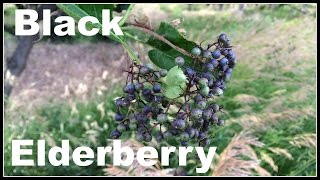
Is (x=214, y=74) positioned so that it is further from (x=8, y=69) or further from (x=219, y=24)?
(x=219, y=24)

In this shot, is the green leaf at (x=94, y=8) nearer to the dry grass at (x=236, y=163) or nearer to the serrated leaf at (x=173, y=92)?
the serrated leaf at (x=173, y=92)

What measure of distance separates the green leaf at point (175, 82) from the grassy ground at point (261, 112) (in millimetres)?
1855

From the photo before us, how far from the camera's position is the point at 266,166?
8.32 feet

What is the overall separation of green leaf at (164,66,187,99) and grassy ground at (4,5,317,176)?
1.85 m

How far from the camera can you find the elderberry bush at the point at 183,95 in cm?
50

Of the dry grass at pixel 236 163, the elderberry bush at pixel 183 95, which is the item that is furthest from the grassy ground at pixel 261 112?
the elderberry bush at pixel 183 95

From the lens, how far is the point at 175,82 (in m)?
0.48

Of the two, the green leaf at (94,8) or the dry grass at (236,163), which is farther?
the dry grass at (236,163)

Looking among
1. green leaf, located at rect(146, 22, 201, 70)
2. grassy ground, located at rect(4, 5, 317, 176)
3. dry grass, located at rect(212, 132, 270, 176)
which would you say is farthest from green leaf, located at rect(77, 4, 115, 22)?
grassy ground, located at rect(4, 5, 317, 176)

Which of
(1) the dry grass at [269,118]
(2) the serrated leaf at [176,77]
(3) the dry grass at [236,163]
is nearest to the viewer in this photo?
(2) the serrated leaf at [176,77]

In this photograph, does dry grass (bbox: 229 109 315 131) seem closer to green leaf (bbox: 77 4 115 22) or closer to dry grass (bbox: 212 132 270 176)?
dry grass (bbox: 212 132 270 176)

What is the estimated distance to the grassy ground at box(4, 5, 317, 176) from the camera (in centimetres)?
251

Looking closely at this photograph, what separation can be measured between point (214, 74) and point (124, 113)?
13cm

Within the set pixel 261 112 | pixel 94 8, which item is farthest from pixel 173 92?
pixel 261 112
